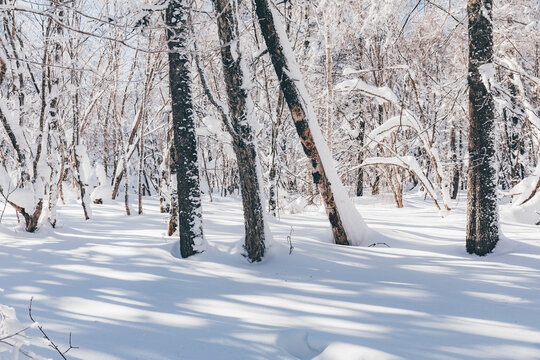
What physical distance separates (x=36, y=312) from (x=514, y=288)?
4.85m

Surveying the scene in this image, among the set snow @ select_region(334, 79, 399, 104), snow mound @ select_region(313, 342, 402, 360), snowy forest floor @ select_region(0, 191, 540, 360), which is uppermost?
snow @ select_region(334, 79, 399, 104)

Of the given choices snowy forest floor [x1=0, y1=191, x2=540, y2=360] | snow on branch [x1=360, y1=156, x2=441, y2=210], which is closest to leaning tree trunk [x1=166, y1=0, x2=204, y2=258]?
snowy forest floor [x1=0, y1=191, x2=540, y2=360]

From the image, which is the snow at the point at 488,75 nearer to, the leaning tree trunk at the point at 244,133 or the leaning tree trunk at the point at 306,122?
the leaning tree trunk at the point at 306,122

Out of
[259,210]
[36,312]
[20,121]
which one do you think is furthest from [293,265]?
[20,121]

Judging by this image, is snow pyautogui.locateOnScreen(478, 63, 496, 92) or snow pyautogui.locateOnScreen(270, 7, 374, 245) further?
snow pyautogui.locateOnScreen(270, 7, 374, 245)

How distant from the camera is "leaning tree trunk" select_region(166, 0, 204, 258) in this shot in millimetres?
4805

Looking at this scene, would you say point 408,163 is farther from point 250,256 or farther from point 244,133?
point 250,256

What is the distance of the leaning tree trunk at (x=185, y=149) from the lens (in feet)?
15.8

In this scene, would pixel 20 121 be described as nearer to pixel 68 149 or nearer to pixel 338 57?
pixel 68 149

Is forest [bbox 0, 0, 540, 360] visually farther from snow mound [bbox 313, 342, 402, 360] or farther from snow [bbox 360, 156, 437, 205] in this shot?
snow [bbox 360, 156, 437, 205]

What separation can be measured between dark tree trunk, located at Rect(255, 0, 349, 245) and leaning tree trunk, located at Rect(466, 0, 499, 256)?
185 centimetres

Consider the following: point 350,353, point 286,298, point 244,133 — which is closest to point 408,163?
point 244,133

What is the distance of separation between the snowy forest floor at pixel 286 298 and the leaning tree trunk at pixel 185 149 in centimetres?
33

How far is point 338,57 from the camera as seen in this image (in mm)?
16750
